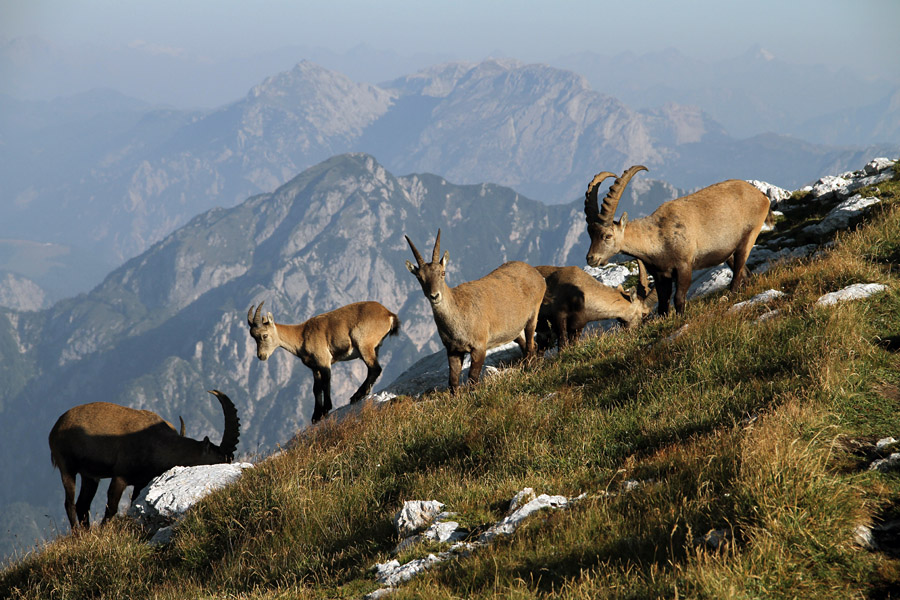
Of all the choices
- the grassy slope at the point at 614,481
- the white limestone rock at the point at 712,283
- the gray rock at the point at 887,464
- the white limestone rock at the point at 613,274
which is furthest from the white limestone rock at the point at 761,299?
the white limestone rock at the point at 613,274

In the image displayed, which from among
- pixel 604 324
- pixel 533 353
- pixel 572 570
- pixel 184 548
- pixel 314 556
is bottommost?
pixel 604 324

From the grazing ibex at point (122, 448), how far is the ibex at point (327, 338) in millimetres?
3426

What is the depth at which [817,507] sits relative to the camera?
17.8 feet

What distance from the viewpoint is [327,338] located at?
19000mm

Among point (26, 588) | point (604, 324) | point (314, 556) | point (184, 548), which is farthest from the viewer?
point (604, 324)

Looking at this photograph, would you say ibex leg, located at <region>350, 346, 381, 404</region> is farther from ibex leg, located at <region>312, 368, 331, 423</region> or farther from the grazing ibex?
the grazing ibex

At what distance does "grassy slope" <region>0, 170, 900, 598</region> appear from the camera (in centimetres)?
532

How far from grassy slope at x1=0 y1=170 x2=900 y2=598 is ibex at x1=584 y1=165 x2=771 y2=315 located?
2.63 meters

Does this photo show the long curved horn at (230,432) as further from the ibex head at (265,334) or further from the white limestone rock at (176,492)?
the white limestone rock at (176,492)

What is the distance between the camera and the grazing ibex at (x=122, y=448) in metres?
15.0

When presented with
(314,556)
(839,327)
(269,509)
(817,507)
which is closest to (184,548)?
(269,509)

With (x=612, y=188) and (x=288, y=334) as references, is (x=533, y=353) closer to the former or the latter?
(x=612, y=188)

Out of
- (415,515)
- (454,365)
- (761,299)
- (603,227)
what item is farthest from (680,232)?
(415,515)

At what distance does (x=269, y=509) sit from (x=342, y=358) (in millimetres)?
10563
